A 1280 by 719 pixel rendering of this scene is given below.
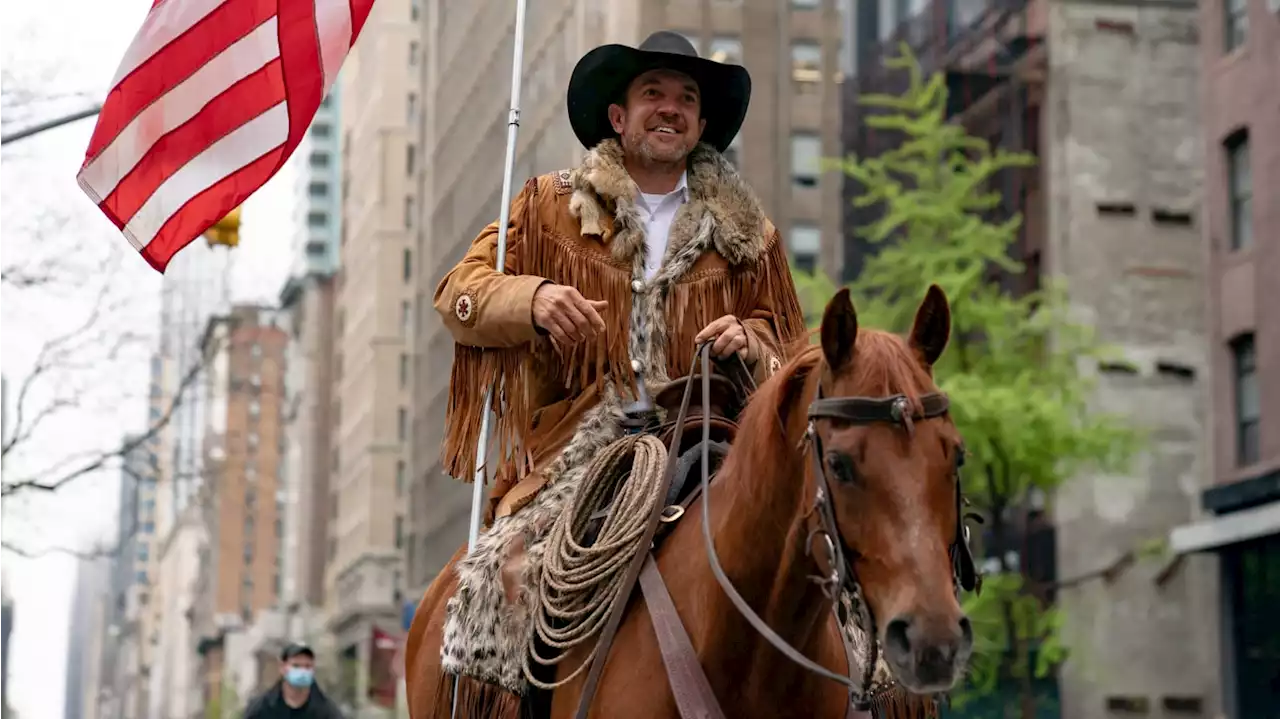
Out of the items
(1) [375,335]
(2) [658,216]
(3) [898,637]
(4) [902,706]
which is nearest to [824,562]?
(3) [898,637]

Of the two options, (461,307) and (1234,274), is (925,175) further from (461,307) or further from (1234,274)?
(461,307)

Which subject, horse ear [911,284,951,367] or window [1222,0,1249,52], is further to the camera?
window [1222,0,1249,52]

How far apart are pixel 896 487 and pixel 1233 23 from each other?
33.1 m

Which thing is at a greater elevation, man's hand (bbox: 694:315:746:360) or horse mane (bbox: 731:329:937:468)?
man's hand (bbox: 694:315:746:360)

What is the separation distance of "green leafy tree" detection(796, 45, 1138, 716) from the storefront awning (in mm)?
2385

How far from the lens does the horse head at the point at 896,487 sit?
4.93 metres

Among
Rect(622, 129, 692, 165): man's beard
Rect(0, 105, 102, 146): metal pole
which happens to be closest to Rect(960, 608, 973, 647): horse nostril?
Rect(622, 129, 692, 165): man's beard

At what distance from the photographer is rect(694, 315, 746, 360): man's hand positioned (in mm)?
6566

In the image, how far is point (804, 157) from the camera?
6338cm

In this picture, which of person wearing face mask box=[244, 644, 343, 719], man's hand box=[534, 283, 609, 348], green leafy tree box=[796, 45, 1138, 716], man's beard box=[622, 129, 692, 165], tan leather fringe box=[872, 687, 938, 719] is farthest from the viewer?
green leafy tree box=[796, 45, 1138, 716]

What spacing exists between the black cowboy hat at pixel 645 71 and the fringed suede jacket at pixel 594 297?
17cm

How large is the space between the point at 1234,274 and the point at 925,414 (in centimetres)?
3176

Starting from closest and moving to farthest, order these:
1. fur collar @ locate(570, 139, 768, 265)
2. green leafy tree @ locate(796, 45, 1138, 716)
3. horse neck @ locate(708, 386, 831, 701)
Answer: horse neck @ locate(708, 386, 831, 701) < fur collar @ locate(570, 139, 768, 265) < green leafy tree @ locate(796, 45, 1138, 716)

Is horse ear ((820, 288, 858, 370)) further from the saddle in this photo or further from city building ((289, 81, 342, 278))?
city building ((289, 81, 342, 278))
